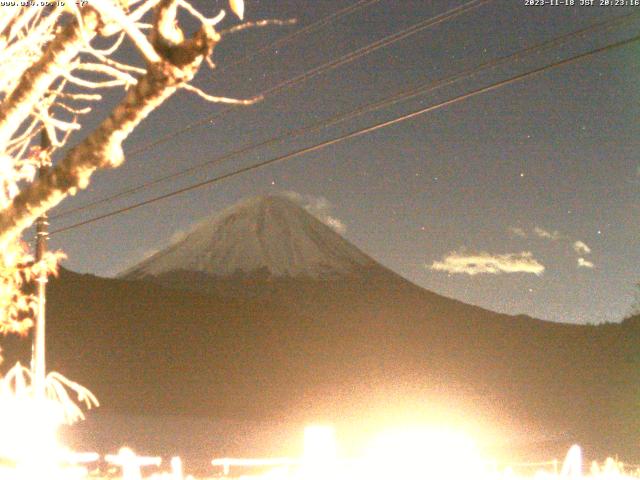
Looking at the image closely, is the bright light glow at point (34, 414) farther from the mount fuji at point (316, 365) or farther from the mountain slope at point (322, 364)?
the mountain slope at point (322, 364)

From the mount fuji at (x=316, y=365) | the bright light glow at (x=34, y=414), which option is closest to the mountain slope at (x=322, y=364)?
the mount fuji at (x=316, y=365)

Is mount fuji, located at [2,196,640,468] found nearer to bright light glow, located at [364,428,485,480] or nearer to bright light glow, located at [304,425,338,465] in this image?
bright light glow, located at [364,428,485,480]

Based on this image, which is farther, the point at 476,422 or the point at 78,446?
the point at 476,422

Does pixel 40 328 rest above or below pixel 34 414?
Answer: above

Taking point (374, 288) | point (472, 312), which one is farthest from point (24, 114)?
point (374, 288)

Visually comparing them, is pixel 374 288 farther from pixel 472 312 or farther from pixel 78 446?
pixel 78 446

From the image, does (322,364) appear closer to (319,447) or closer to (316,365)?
(316,365)

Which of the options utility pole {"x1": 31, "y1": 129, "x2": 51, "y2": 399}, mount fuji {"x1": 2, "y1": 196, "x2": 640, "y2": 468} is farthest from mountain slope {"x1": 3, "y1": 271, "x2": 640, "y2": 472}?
utility pole {"x1": 31, "y1": 129, "x2": 51, "y2": 399}

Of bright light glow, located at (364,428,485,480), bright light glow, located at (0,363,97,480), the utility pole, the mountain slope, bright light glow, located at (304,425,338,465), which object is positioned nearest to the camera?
bright light glow, located at (304,425,338,465)

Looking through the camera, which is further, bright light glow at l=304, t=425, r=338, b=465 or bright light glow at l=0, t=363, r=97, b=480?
bright light glow at l=0, t=363, r=97, b=480

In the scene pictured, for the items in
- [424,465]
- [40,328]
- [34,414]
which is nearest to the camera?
[34,414]

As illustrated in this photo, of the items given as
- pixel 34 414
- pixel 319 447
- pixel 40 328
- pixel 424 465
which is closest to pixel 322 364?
pixel 424 465
